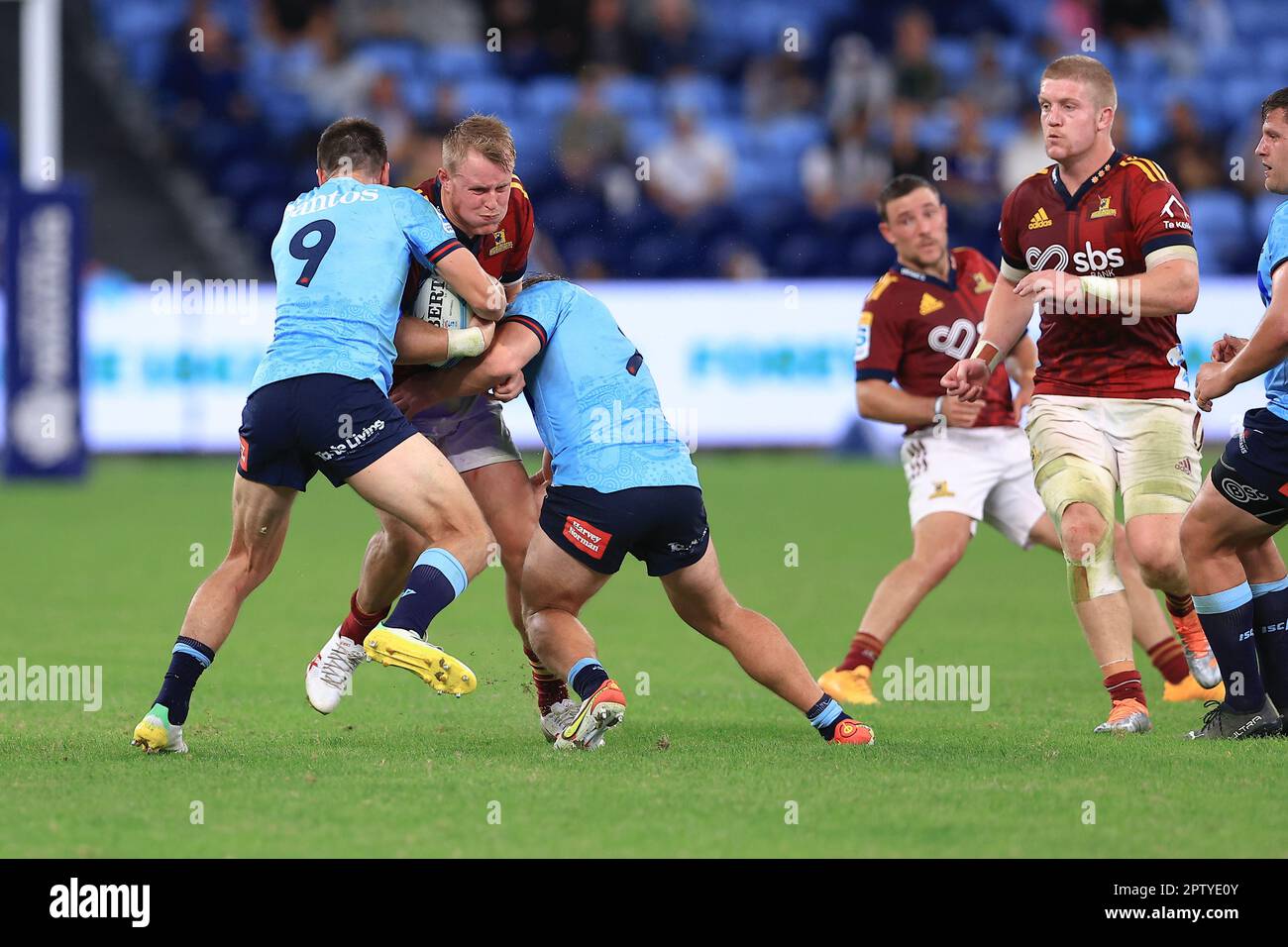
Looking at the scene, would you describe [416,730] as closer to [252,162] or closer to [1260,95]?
[252,162]

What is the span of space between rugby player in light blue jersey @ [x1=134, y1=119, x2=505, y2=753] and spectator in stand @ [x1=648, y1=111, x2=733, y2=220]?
15294 mm

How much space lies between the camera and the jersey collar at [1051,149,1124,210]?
23.1 feet

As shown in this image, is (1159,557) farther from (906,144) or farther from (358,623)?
(906,144)

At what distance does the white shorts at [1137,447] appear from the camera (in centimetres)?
702

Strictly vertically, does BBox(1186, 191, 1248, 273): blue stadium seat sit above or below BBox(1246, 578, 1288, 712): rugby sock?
above

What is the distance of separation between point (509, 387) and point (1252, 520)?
2696 millimetres

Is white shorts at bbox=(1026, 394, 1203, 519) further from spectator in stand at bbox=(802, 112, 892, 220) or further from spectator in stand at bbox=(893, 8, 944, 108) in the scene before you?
spectator in stand at bbox=(893, 8, 944, 108)

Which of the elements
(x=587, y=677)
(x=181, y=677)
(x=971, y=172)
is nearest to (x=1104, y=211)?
(x=587, y=677)

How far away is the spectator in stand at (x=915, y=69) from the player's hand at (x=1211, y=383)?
16180 mm

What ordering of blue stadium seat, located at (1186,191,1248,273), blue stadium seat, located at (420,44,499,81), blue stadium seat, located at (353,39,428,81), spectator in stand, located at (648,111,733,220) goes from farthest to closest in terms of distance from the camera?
1. blue stadium seat, located at (420,44,499,81)
2. blue stadium seat, located at (353,39,428,81)
3. spectator in stand, located at (648,111,733,220)
4. blue stadium seat, located at (1186,191,1248,273)

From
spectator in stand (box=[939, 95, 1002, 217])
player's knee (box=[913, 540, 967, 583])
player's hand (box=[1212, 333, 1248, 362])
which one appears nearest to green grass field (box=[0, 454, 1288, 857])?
player's knee (box=[913, 540, 967, 583])

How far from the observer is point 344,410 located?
6152mm

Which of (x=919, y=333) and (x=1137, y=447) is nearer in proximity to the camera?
(x=1137, y=447)

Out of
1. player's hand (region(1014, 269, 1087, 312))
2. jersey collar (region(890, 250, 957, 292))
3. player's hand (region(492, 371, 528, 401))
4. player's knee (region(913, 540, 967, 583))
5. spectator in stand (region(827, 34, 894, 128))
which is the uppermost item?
spectator in stand (region(827, 34, 894, 128))
